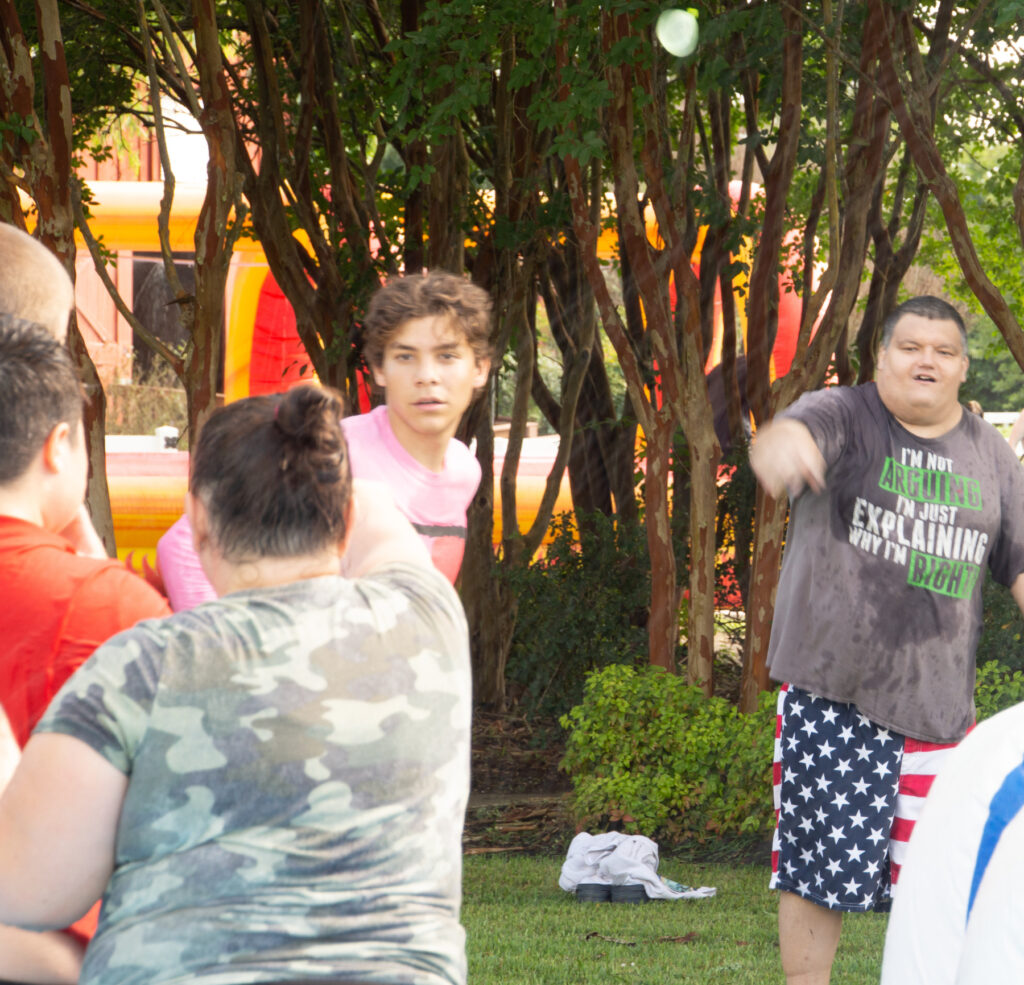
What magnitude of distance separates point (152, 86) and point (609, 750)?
4.16 m

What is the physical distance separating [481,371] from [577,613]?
5132 millimetres

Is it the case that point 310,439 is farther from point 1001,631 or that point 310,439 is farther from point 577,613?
point 577,613

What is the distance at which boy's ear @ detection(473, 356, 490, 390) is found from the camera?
336 centimetres

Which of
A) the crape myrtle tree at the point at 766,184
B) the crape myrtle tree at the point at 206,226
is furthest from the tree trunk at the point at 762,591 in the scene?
the crape myrtle tree at the point at 206,226

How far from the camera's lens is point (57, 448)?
1883 mm

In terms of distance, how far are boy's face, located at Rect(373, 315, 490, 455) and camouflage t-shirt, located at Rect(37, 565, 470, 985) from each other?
1.48m

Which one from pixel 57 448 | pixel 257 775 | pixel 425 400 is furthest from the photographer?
pixel 425 400

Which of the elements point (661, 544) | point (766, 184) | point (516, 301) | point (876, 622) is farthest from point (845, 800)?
point (516, 301)

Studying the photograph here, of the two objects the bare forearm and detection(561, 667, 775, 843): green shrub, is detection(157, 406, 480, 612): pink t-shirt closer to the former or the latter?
the bare forearm

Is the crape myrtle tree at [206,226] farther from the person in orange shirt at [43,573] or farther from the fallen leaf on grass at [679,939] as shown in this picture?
the person in orange shirt at [43,573]

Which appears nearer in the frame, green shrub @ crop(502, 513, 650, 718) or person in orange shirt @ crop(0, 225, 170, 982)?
person in orange shirt @ crop(0, 225, 170, 982)

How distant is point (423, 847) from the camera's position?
5.64 ft

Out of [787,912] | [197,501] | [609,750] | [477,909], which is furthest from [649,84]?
[197,501]

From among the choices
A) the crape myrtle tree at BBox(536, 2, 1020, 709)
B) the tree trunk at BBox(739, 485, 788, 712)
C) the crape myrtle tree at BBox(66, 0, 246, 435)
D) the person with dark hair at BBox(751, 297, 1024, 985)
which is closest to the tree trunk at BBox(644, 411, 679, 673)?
the crape myrtle tree at BBox(536, 2, 1020, 709)
